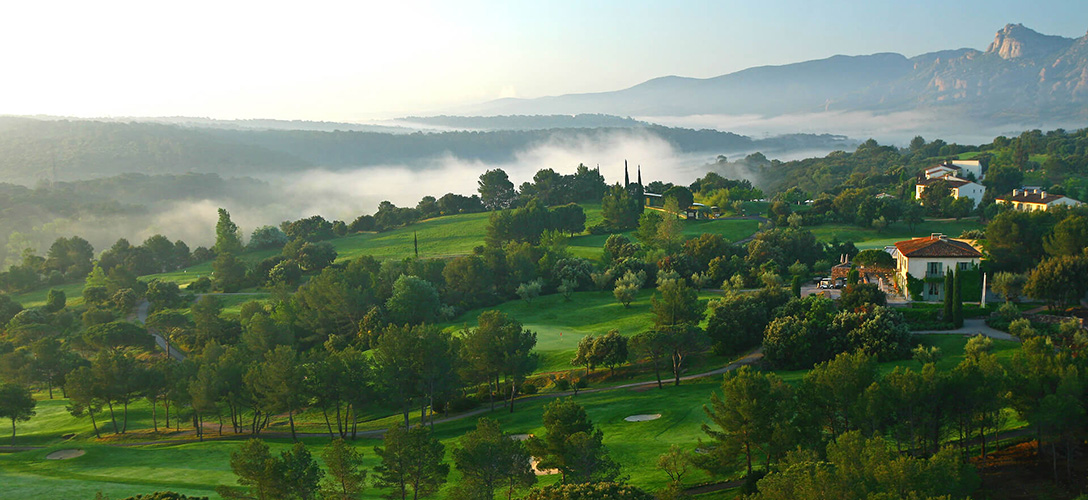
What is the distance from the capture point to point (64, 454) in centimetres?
4422

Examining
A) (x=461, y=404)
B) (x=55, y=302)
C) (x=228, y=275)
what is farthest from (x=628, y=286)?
(x=55, y=302)

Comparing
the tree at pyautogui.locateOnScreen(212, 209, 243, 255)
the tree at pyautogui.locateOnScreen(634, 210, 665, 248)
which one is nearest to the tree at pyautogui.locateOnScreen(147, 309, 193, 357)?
the tree at pyautogui.locateOnScreen(212, 209, 243, 255)

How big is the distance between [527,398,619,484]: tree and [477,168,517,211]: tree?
117320 millimetres

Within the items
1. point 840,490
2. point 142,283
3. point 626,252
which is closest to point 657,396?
point 840,490

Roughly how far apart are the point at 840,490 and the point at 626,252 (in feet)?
236

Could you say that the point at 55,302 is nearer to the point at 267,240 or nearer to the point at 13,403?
the point at 267,240

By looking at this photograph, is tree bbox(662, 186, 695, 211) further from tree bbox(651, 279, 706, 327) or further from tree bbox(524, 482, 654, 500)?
tree bbox(524, 482, 654, 500)

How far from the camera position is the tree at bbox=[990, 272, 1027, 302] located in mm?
57438

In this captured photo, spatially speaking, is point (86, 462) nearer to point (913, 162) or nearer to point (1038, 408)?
point (1038, 408)

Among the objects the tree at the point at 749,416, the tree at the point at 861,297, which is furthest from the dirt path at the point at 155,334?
the tree at the point at 861,297

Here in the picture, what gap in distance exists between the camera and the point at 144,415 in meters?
57.6

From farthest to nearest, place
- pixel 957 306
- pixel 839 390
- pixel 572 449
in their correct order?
pixel 957 306 < pixel 839 390 < pixel 572 449

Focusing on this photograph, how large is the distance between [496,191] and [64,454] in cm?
10892

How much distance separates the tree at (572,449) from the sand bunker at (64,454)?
28.0 m
